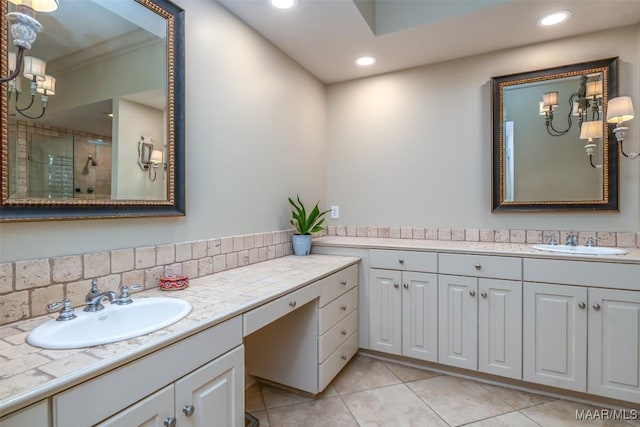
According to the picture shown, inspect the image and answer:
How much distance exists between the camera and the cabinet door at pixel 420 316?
7.34 feet

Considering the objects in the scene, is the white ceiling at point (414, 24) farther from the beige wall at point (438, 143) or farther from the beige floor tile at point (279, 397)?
the beige floor tile at point (279, 397)

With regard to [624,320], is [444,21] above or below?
above

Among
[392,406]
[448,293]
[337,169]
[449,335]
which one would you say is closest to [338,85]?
[337,169]

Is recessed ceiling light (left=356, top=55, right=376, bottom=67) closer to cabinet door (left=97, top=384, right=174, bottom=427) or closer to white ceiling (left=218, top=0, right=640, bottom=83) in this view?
white ceiling (left=218, top=0, right=640, bottom=83)

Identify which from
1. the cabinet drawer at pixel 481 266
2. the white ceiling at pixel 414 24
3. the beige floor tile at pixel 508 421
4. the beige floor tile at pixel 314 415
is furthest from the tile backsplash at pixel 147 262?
the white ceiling at pixel 414 24

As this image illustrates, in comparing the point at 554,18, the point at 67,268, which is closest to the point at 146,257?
the point at 67,268

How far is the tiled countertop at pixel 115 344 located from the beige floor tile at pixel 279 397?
81cm

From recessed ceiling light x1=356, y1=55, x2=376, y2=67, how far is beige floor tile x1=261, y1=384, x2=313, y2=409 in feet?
8.00

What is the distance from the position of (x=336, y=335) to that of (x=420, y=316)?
63 cm

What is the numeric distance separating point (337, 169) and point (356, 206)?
398 millimetres

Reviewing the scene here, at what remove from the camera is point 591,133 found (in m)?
2.20

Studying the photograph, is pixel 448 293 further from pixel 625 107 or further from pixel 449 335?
pixel 625 107

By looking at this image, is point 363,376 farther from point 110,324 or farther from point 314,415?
point 110,324

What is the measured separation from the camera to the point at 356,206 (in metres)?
3.00
